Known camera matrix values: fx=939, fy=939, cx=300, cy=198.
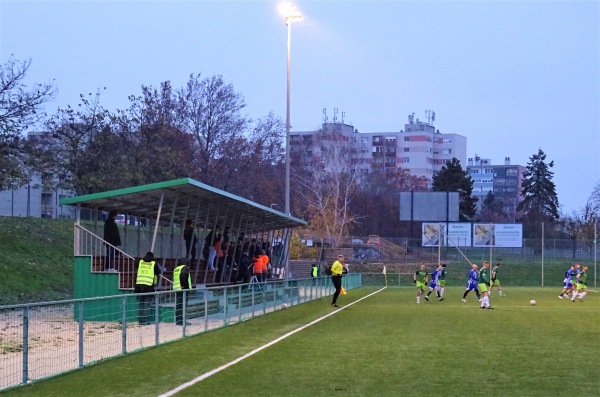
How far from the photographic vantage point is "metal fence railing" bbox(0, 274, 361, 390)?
41.1 ft

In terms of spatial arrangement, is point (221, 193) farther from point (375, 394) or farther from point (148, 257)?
point (375, 394)

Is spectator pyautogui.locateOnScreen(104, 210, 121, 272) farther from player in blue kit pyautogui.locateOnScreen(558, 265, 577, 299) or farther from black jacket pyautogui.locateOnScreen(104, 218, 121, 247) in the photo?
player in blue kit pyautogui.locateOnScreen(558, 265, 577, 299)

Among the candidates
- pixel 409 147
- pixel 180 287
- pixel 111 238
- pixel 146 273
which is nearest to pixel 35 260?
pixel 111 238

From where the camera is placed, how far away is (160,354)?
53.2 ft

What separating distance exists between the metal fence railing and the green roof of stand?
3.48 meters

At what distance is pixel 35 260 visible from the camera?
3891 cm

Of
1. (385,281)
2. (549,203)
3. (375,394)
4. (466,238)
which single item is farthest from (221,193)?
(549,203)

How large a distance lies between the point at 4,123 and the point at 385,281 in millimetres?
37349

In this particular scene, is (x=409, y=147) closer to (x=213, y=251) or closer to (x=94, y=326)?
(x=213, y=251)

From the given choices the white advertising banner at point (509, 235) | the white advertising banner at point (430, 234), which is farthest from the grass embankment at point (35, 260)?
the white advertising banner at point (509, 235)

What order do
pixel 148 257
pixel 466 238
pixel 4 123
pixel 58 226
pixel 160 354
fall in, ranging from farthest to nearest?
pixel 466 238, pixel 58 226, pixel 4 123, pixel 148 257, pixel 160 354

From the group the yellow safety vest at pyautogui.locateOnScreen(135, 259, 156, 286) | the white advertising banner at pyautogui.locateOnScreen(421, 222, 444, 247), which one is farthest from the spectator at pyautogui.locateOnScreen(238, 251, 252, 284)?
the white advertising banner at pyautogui.locateOnScreen(421, 222, 444, 247)

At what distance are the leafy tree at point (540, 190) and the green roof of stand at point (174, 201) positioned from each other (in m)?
85.1

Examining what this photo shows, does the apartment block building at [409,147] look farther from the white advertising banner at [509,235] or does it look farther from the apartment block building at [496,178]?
the white advertising banner at [509,235]
